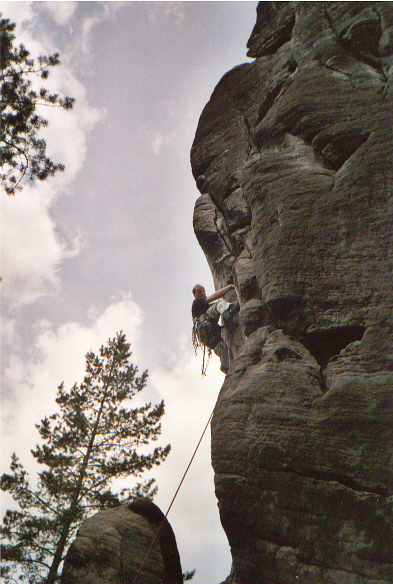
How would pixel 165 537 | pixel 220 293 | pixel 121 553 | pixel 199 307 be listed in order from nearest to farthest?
1. pixel 121 553
2. pixel 165 537
3. pixel 220 293
4. pixel 199 307

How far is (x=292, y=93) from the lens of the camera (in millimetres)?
6984

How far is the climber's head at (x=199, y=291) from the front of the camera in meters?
9.62

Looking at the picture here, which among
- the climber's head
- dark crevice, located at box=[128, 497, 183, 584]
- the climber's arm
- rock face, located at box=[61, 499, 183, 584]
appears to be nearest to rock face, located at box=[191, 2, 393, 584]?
the climber's arm

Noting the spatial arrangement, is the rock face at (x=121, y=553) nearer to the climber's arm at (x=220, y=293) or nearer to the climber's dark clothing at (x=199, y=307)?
the climber's dark clothing at (x=199, y=307)

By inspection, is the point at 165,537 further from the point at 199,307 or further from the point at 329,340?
the point at 329,340

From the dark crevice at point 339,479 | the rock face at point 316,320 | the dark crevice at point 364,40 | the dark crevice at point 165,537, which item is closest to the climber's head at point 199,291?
the rock face at point 316,320

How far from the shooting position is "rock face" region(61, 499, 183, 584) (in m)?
6.55

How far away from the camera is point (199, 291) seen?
9.77 m

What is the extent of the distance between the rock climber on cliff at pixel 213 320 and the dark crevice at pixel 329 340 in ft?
8.67

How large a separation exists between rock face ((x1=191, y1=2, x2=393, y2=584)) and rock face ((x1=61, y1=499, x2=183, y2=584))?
→ 2.79m

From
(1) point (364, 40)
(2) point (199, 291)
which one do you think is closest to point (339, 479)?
(2) point (199, 291)

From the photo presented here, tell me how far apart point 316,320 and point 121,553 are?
5.58m

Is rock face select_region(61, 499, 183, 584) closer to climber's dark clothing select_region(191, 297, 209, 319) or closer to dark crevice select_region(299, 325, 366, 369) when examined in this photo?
dark crevice select_region(299, 325, 366, 369)

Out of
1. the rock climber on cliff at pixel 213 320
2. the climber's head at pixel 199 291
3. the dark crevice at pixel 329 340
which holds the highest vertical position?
the climber's head at pixel 199 291
